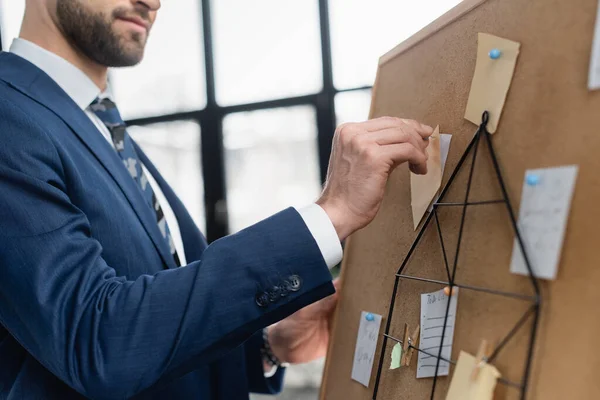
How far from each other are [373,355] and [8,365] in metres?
0.56

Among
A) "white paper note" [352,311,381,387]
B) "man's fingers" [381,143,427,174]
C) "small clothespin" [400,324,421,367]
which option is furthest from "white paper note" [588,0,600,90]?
"white paper note" [352,311,381,387]

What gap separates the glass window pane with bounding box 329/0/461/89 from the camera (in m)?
2.38

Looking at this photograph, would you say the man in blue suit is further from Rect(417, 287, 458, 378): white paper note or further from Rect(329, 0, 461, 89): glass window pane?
Rect(329, 0, 461, 89): glass window pane

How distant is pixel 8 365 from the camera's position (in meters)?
0.86

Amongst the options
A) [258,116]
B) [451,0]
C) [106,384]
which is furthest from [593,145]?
[258,116]

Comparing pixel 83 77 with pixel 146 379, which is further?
pixel 83 77

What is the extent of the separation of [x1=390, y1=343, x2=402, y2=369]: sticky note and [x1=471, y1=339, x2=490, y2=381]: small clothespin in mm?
176

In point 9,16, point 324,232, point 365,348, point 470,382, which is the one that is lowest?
point 365,348

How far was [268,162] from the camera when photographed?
2.77m

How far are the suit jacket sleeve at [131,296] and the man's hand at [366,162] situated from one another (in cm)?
6

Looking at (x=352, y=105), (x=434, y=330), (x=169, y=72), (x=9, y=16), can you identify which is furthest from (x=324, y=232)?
(x=9, y=16)

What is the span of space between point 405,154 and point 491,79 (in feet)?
0.44

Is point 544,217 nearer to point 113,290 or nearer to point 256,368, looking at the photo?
point 113,290

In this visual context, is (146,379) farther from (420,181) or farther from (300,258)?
(420,181)
